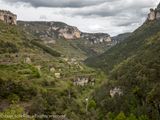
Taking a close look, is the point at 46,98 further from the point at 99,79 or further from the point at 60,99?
the point at 99,79

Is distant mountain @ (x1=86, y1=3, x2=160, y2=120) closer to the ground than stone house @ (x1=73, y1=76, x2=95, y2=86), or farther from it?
farther from it

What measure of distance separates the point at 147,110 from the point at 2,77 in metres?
40.2

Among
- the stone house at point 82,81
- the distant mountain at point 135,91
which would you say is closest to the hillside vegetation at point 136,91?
the distant mountain at point 135,91

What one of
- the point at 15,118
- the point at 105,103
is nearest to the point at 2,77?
the point at 105,103

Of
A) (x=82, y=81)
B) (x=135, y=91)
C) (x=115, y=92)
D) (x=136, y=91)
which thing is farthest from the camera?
(x=82, y=81)

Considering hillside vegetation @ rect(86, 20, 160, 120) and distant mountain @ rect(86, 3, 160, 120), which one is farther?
distant mountain @ rect(86, 3, 160, 120)

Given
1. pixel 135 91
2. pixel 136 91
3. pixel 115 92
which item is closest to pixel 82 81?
pixel 115 92

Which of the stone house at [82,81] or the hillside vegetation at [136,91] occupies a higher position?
the hillside vegetation at [136,91]

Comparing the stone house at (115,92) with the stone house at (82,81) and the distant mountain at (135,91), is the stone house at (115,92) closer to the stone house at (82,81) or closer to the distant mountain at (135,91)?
the distant mountain at (135,91)

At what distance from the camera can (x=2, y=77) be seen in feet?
350

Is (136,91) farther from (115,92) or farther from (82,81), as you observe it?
(82,81)

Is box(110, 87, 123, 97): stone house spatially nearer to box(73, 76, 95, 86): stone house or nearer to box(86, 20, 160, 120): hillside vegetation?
box(86, 20, 160, 120): hillside vegetation

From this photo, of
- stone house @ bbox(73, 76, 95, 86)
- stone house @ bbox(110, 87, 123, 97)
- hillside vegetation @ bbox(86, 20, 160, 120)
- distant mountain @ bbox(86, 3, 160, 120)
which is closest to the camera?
hillside vegetation @ bbox(86, 20, 160, 120)

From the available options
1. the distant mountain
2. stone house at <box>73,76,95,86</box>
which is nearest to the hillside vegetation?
the distant mountain
